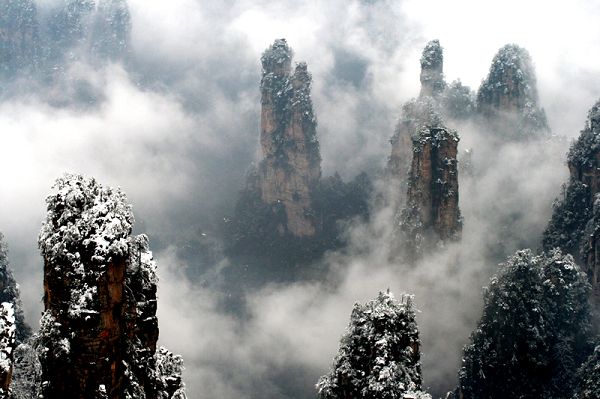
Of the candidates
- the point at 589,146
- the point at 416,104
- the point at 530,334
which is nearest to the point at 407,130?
the point at 416,104

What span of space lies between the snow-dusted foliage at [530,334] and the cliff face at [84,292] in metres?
32.5

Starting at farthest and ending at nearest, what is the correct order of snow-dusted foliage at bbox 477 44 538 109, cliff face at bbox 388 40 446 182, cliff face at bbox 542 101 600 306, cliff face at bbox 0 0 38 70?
cliff face at bbox 0 0 38 70
snow-dusted foliage at bbox 477 44 538 109
cliff face at bbox 388 40 446 182
cliff face at bbox 542 101 600 306

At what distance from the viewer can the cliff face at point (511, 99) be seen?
75.5 m

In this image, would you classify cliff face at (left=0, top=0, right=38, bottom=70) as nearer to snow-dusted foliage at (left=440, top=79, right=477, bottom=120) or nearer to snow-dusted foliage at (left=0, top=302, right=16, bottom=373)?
snow-dusted foliage at (left=440, top=79, right=477, bottom=120)

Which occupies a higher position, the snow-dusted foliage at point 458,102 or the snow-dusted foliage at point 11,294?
the snow-dusted foliage at point 458,102

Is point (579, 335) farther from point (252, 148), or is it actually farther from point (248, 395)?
point (252, 148)

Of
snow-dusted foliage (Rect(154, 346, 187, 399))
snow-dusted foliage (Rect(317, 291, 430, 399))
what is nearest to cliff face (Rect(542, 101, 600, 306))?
snow-dusted foliage (Rect(317, 291, 430, 399))

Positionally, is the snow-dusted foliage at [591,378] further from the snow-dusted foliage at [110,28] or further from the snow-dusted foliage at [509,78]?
the snow-dusted foliage at [110,28]

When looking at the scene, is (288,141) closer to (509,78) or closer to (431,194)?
(509,78)

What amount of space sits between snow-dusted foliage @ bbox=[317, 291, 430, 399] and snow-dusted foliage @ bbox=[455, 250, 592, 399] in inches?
659

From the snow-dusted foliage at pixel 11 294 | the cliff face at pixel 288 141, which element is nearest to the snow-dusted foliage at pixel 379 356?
the snow-dusted foliage at pixel 11 294

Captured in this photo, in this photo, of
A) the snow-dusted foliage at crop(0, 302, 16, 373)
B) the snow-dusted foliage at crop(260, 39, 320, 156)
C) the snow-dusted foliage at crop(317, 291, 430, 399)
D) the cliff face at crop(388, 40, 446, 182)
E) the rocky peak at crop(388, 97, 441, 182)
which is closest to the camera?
the snow-dusted foliage at crop(0, 302, 16, 373)

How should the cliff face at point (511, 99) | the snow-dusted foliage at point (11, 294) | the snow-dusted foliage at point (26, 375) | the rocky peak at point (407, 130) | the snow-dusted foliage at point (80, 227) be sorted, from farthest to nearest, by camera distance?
the cliff face at point (511, 99) → the rocky peak at point (407, 130) → the snow-dusted foliage at point (11, 294) → the snow-dusted foliage at point (26, 375) → the snow-dusted foliage at point (80, 227)

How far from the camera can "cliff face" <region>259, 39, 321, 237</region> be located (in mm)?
86188
